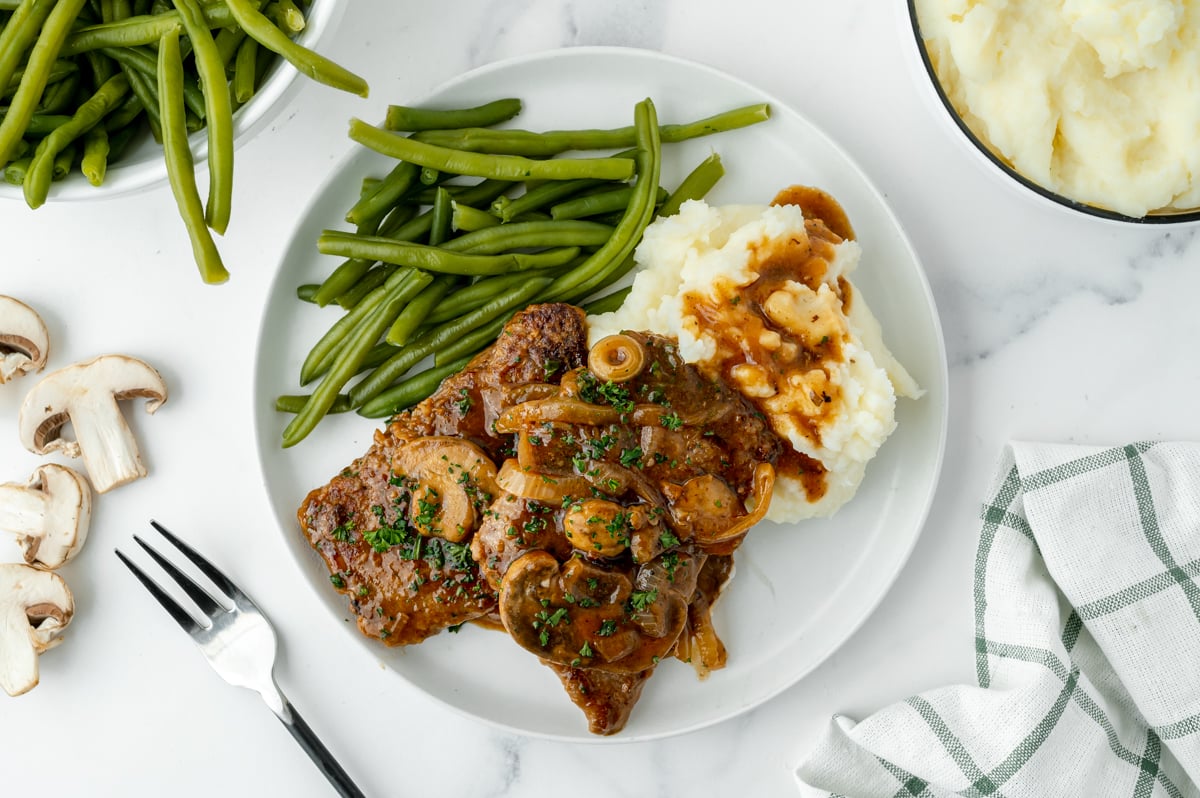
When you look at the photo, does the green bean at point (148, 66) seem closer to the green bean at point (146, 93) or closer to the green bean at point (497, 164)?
the green bean at point (146, 93)

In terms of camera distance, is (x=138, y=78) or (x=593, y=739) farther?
(x=593, y=739)

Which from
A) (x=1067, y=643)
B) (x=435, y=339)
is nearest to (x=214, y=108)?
(x=435, y=339)

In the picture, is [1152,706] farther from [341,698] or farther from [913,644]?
[341,698]

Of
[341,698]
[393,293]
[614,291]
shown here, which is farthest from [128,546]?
[614,291]

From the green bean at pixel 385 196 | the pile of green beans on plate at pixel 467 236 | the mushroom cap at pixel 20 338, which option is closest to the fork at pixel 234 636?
the pile of green beans on plate at pixel 467 236

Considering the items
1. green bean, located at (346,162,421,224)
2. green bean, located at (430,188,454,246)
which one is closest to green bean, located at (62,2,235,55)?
green bean, located at (346,162,421,224)

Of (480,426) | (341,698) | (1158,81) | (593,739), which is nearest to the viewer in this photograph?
(1158,81)

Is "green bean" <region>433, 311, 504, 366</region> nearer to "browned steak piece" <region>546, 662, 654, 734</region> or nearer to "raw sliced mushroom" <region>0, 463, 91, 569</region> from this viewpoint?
"browned steak piece" <region>546, 662, 654, 734</region>
